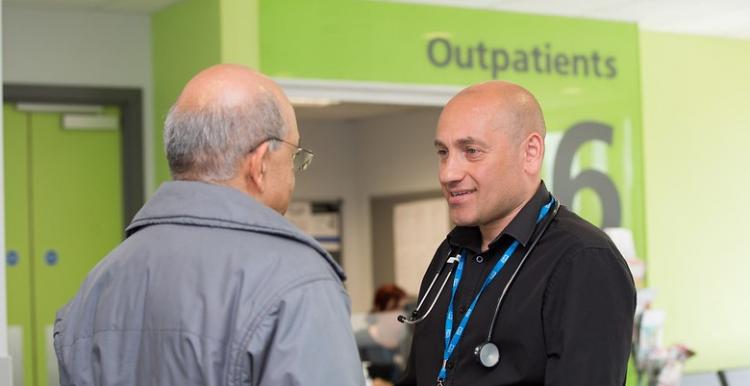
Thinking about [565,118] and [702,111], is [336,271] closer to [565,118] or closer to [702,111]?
[565,118]

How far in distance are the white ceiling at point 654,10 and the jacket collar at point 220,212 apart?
4918 millimetres

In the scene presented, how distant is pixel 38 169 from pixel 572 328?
4.75 metres

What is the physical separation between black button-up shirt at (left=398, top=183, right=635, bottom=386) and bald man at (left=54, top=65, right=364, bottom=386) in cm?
71

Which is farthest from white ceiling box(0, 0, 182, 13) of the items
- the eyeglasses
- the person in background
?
the eyeglasses

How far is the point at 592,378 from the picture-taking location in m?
2.46

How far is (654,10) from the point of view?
24.3 feet

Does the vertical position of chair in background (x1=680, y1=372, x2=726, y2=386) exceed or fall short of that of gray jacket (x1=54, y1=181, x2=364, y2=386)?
it falls short

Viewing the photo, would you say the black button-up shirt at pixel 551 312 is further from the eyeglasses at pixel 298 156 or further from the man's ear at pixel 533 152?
the eyeglasses at pixel 298 156

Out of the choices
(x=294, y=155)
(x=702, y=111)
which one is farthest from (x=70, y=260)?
(x=294, y=155)

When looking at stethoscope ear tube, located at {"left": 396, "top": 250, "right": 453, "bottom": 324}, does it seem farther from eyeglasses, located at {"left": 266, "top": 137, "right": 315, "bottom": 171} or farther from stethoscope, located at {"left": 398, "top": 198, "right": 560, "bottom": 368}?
eyeglasses, located at {"left": 266, "top": 137, "right": 315, "bottom": 171}

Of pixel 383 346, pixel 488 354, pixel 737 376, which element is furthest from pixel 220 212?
pixel 737 376

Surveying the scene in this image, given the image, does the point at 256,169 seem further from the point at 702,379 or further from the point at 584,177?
the point at 702,379

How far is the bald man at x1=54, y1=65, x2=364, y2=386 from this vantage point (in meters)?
1.82

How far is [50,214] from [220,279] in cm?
507
